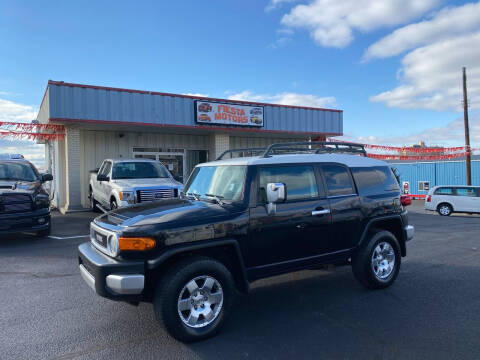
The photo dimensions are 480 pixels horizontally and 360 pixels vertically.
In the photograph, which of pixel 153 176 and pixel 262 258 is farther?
pixel 153 176

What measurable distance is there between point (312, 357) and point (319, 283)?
2.27 metres

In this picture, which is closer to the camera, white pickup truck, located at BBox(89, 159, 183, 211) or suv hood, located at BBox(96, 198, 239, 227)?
suv hood, located at BBox(96, 198, 239, 227)

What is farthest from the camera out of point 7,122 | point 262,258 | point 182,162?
point 182,162

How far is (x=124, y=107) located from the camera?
1372 cm

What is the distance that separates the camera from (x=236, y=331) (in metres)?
3.92

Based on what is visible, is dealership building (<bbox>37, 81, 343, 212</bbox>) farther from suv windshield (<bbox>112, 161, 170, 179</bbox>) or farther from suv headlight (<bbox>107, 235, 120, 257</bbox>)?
suv headlight (<bbox>107, 235, 120, 257</bbox>)

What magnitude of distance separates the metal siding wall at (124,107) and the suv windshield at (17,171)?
3.30 metres

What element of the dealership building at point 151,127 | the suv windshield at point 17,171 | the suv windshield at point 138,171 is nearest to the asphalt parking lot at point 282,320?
the suv windshield at point 17,171

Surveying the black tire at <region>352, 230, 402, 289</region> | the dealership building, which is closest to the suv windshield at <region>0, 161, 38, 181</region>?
the dealership building

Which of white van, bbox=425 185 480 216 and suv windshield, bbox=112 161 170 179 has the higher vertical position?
suv windshield, bbox=112 161 170 179

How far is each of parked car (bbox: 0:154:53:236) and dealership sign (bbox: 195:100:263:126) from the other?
7271mm

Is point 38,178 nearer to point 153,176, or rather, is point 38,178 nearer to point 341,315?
point 153,176

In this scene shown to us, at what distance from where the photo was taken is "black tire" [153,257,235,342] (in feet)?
11.6

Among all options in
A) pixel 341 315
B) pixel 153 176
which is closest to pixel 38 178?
pixel 153 176
